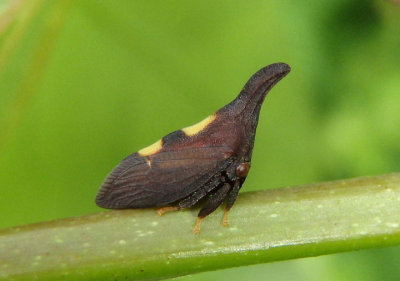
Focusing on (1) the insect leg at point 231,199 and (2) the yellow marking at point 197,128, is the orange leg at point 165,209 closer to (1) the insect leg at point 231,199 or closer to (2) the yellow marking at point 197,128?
(1) the insect leg at point 231,199

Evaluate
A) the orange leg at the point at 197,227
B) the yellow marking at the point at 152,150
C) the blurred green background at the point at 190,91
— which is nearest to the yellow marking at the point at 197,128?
the yellow marking at the point at 152,150

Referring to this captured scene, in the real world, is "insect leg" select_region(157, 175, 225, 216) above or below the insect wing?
below

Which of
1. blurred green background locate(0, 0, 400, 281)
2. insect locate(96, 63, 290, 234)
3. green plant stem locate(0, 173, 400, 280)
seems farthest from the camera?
blurred green background locate(0, 0, 400, 281)

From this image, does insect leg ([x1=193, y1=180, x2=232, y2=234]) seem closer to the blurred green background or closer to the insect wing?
the insect wing

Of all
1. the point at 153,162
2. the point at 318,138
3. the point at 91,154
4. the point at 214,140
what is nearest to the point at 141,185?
the point at 153,162

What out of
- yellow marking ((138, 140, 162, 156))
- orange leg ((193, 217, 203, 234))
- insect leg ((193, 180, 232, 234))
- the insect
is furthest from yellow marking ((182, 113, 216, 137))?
orange leg ((193, 217, 203, 234))

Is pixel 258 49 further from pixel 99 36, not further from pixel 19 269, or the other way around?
pixel 19 269

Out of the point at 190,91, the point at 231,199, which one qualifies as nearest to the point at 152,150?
the point at 231,199
